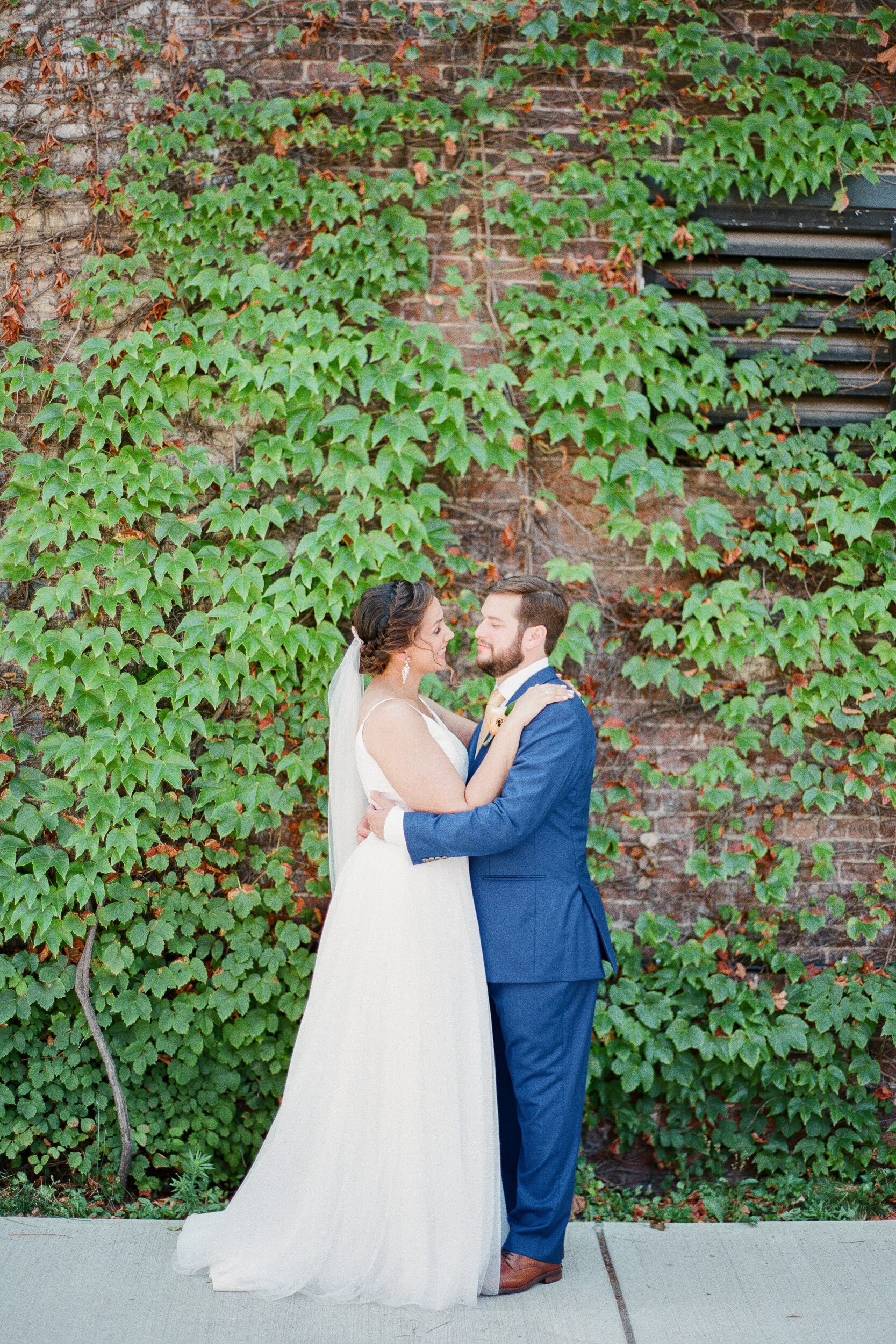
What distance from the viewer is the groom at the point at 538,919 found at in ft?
9.07

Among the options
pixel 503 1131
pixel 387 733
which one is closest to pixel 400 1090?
pixel 503 1131

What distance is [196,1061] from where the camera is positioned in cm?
373

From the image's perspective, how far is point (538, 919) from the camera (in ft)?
9.29

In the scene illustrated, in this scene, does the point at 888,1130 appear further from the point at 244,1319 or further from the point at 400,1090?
the point at 244,1319

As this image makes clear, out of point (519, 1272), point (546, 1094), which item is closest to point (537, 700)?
point (546, 1094)

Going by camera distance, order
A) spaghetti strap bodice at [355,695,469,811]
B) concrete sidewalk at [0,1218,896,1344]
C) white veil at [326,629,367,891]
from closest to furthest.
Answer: concrete sidewalk at [0,1218,896,1344], spaghetti strap bodice at [355,695,469,811], white veil at [326,629,367,891]

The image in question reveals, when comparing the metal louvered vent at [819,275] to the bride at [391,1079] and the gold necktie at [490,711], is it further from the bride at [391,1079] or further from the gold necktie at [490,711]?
the bride at [391,1079]

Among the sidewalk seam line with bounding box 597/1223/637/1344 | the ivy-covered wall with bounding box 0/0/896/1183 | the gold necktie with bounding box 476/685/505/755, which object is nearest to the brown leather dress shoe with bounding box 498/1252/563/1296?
the sidewalk seam line with bounding box 597/1223/637/1344

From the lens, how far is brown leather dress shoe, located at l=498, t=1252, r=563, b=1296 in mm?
2775

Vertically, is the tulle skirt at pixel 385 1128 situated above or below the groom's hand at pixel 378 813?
below

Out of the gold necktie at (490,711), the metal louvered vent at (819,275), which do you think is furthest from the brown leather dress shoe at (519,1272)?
the metal louvered vent at (819,275)

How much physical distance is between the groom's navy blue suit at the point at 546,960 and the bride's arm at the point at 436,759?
0.12 ft

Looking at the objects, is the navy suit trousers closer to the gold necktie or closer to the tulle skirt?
the tulle skirt

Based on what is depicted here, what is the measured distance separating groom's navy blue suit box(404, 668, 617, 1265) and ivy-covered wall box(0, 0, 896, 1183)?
895 millimetres
